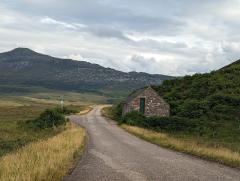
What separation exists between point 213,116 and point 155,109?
1096 centimetres

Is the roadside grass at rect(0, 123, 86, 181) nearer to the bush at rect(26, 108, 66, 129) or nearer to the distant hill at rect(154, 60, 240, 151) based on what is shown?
the distant hill at rect(154, 60, 240, 151)

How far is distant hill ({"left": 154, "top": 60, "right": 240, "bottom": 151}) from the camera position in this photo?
5374 centimetres

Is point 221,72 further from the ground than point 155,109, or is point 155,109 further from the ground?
point 221,72

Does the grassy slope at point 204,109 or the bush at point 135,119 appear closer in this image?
the grassy slope at point 204,109

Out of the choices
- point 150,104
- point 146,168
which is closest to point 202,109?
point 150,104

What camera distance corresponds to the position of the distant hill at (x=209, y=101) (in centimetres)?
5374

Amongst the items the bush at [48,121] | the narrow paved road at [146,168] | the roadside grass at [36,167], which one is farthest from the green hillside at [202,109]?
the roadside grass at [36,167]

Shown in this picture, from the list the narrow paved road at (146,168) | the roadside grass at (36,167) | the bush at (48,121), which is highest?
the roadside grass at (36,167)

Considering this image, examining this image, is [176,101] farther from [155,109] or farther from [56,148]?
[56,148]

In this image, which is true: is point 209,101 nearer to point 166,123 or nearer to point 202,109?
point 202,109

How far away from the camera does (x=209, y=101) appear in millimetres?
66438

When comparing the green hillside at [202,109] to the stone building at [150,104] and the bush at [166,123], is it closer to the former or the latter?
the bush at [166,123]

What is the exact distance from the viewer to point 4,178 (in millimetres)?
14648

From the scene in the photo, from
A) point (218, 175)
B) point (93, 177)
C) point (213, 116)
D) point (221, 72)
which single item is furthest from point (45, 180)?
point (221, 72)
